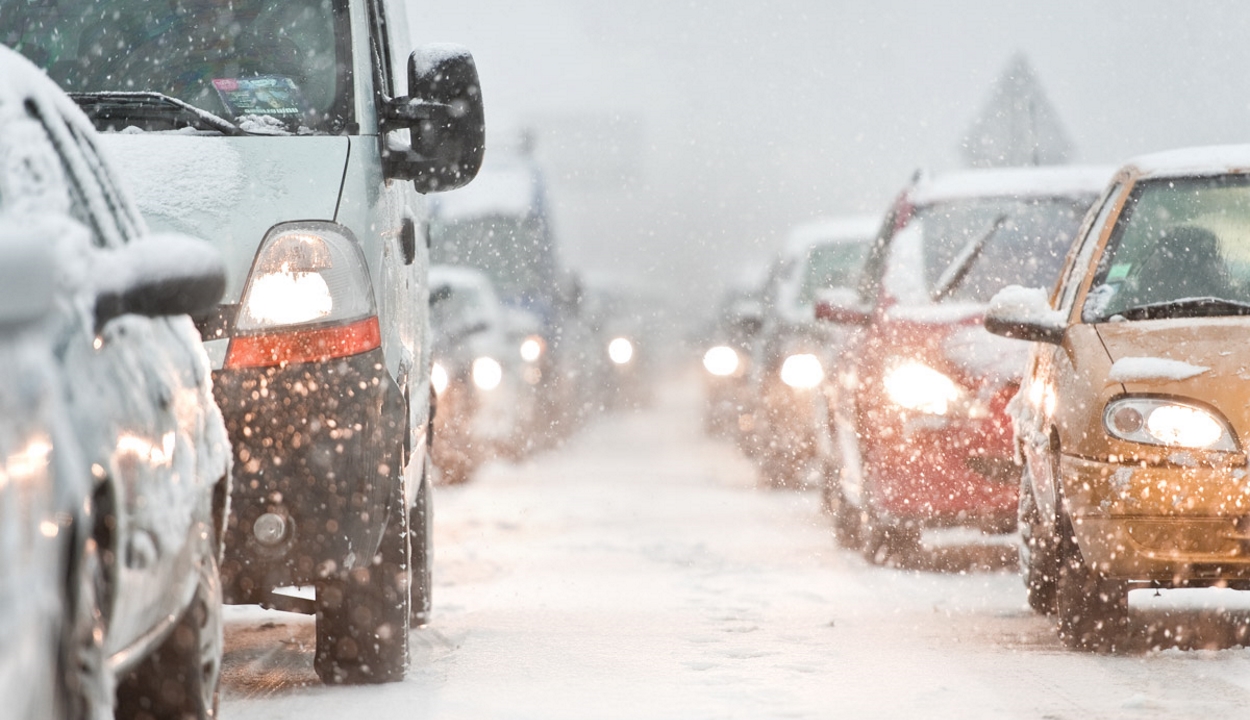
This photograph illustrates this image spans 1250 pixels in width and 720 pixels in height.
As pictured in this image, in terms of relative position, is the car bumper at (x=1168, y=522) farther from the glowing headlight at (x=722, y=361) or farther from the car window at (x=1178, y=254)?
the glowing headlight at (x=722, y=361)

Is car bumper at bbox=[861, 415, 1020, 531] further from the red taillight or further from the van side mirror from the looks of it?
the red taillight

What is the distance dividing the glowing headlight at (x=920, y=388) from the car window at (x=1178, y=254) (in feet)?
6.67

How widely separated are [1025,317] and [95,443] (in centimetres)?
476

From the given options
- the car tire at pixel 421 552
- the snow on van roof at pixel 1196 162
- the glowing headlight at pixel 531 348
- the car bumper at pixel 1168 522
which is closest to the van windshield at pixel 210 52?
the car tire at pixel 421 552

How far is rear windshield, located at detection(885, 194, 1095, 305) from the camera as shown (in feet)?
32.7

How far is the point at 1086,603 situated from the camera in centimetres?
695

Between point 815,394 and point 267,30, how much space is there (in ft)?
23.4

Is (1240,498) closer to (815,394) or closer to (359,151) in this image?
(359,151)

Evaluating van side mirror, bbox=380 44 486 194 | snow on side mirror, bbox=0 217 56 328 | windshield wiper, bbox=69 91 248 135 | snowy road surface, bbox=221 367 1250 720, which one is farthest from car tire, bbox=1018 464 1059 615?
snow on side mirror, bbox=0 217 56 328

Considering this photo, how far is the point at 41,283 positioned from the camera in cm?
249

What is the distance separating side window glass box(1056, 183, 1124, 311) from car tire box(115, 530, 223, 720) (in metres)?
4.15

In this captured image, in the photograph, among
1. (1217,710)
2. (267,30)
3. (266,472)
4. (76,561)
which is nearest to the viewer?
(76,561)

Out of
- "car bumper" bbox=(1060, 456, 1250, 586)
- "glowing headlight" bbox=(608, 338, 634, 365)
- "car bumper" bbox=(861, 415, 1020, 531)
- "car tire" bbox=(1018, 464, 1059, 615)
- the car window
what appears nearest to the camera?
"car bumper" bbox=(1060, 456, 1250, 586)

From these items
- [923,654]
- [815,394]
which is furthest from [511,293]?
[923,654]
